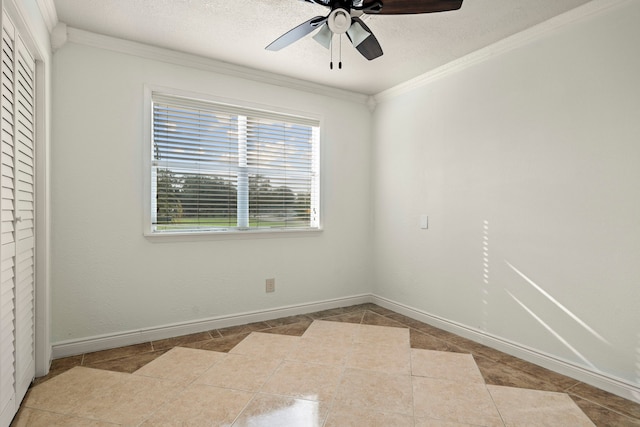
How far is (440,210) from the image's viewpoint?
133 inches

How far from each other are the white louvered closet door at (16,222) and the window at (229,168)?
3.13 ft

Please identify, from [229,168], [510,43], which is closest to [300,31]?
[229,168]

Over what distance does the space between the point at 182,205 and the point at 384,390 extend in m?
Result: 2.19

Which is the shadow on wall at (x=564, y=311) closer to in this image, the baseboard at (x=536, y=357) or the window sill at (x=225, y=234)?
the baseboard at (x=536, y=357)

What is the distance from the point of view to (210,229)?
3.29 meters

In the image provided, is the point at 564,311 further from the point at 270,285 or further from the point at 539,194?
the point at 270,285

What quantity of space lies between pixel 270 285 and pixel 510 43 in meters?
2.92

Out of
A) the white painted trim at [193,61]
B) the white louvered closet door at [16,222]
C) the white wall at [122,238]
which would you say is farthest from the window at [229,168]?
the white louvered closet door at [16,222]

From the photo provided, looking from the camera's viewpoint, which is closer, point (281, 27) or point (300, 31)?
point (300, 31)

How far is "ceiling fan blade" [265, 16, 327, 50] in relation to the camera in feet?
6.74

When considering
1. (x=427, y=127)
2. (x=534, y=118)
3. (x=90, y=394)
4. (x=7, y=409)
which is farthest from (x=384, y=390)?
(x=427, y=127)

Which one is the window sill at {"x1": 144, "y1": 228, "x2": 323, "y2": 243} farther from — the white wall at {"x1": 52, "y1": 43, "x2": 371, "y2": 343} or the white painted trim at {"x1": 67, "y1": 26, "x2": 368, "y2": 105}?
the white painted trim at {"x1": 67, "y1": 26, "x2": 368, "y2": 105}

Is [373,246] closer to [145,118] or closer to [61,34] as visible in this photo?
[145,118]

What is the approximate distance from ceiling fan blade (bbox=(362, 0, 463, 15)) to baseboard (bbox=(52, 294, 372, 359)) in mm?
2730
